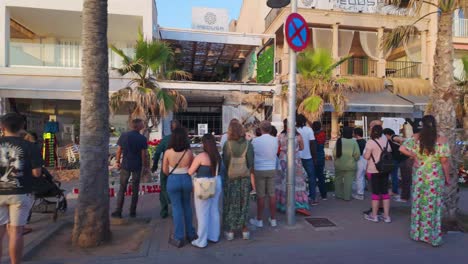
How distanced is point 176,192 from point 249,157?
119cm

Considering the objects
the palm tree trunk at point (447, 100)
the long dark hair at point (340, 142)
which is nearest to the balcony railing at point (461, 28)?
the long dark hair at point (340, 142)

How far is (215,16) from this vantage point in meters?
20.6

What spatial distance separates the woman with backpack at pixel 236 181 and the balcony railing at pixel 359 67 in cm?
1469

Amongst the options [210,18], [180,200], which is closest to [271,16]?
Answer: [210,18]

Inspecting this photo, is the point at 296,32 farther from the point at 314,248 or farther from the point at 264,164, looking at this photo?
the point at 314,248

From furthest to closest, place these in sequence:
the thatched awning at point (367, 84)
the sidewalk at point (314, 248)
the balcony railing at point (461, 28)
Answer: the balcony railing at point (461, 28), the thatched awning at point (367, 84), the sidewalk at point (314, 248)

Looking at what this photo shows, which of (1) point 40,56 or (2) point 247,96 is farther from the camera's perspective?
(2) point 247,96

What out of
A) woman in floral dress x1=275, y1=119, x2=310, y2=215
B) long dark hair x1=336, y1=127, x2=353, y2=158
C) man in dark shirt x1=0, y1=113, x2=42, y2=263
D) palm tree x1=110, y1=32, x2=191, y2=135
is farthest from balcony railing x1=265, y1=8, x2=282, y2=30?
man in dark shirt x1=0, y1=113, x2=42, y2=263

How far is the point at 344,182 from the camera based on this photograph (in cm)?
803

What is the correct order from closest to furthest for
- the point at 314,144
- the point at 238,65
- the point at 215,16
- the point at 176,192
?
the point at 176,192, the point at 314,144, the point at 215,16, the point at 238,65

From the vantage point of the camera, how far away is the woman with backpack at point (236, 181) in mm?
5312

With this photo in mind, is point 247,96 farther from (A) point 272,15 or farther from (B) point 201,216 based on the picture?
(B) point 201,216

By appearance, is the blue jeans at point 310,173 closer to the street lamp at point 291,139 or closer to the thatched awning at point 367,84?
the street lamp at point 291,139

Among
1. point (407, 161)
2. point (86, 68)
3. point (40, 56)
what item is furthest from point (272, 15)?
point (86, 68)
